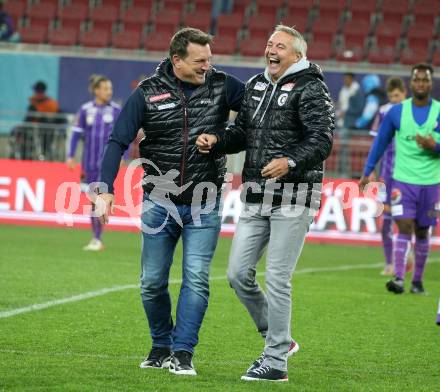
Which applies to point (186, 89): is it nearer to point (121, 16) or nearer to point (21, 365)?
point (21, 365)

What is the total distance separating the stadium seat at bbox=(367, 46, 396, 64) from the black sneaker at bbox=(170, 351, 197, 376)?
18.7m

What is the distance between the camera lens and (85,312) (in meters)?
9.06

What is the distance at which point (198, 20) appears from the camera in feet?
84.7

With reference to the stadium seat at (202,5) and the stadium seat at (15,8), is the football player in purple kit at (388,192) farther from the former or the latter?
the stadium seat at (15,8)

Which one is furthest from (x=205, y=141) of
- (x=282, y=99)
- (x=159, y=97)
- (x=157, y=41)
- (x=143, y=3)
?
(x=143, y=3)

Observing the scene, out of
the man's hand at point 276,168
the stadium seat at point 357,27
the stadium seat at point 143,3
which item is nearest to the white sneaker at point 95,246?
the man's hand at point 276,168

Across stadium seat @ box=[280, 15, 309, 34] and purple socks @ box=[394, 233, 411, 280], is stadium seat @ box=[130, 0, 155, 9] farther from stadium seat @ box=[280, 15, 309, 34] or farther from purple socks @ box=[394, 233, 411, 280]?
purple socks @ box=[394, 233, 411, 280]

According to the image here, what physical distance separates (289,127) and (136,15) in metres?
20.5

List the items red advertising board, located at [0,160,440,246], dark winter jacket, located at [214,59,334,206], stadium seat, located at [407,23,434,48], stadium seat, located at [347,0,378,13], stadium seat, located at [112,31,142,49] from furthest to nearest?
stadium seat, located at [347,0,378,13] < stadium seat, located at [112,31,142,49] < stadium seat, located at [407,23,434,48] < red advertising board, located at [0,160,440,246] < dark winter jacket, located at [214,59,334,206]

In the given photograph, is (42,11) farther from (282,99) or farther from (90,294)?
(282,99)

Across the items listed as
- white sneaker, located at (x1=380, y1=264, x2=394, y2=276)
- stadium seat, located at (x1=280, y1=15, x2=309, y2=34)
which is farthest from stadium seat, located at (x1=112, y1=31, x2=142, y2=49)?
white sneaker, located at (x1=380, y1=264, x2=394, y2=276)

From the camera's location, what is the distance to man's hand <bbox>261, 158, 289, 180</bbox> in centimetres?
621

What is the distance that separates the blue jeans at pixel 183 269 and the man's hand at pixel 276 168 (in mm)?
599

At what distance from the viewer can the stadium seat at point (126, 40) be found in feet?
83.4
